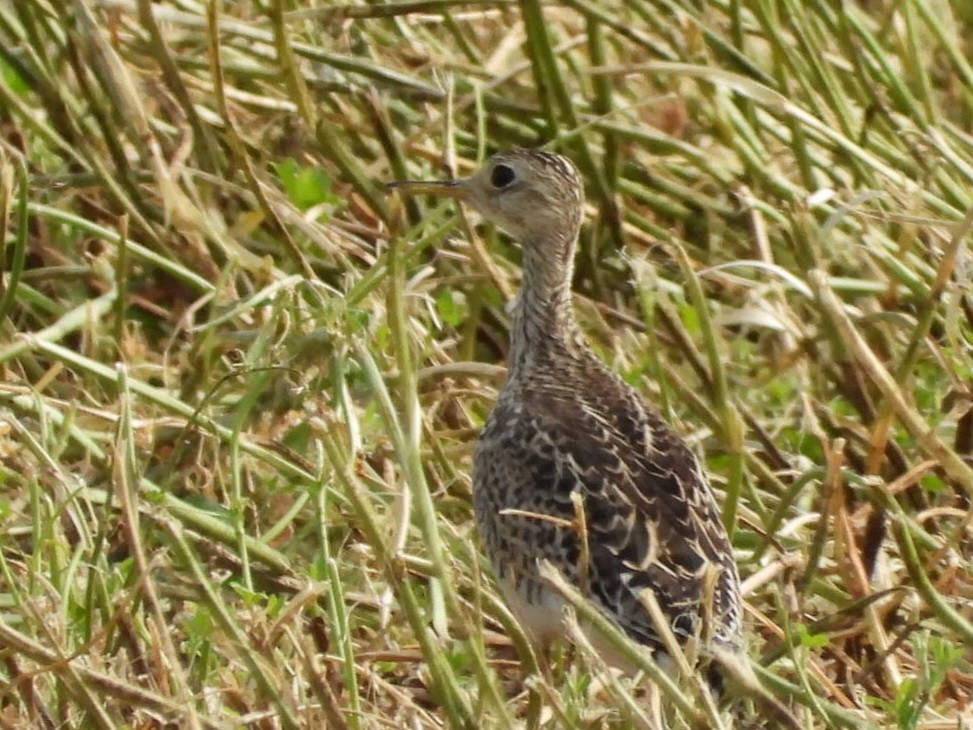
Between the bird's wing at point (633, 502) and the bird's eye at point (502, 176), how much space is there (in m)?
0.77

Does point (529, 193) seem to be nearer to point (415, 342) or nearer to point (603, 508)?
point (415, 342)

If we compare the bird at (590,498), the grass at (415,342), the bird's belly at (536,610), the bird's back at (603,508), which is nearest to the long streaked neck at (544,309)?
the bird at (590,498)

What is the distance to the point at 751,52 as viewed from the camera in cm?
698

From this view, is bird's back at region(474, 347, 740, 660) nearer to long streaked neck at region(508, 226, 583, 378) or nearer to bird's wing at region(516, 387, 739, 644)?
bird's wing at region(516, 387, 739, 644)

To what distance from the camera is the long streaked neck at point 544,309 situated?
4.98 m

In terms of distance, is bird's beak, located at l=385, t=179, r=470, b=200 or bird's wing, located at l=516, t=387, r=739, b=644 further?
bird's beak, located at l=385, t=179, r=470, b=200

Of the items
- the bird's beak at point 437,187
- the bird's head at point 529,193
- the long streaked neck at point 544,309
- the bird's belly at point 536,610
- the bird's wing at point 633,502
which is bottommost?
the bird's belly at point 536,610

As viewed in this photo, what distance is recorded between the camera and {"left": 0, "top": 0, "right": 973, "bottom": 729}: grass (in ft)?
11.7

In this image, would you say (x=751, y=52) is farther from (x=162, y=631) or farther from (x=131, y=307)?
Result: (x=162, y=631)

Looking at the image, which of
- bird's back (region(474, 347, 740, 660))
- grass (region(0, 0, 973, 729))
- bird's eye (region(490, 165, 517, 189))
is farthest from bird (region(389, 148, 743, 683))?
bird's eye (region(490, 165, 517, 189))

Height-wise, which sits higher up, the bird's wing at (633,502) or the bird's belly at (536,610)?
the bird's wing at (633,502)

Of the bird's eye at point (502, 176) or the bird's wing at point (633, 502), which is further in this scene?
the bird's eye at point (502, 176)

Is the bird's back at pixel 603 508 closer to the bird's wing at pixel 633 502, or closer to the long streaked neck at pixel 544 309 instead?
the bird's wing at pixel 633 502

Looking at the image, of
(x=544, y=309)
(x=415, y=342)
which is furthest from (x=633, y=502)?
(x=544, y=309)
